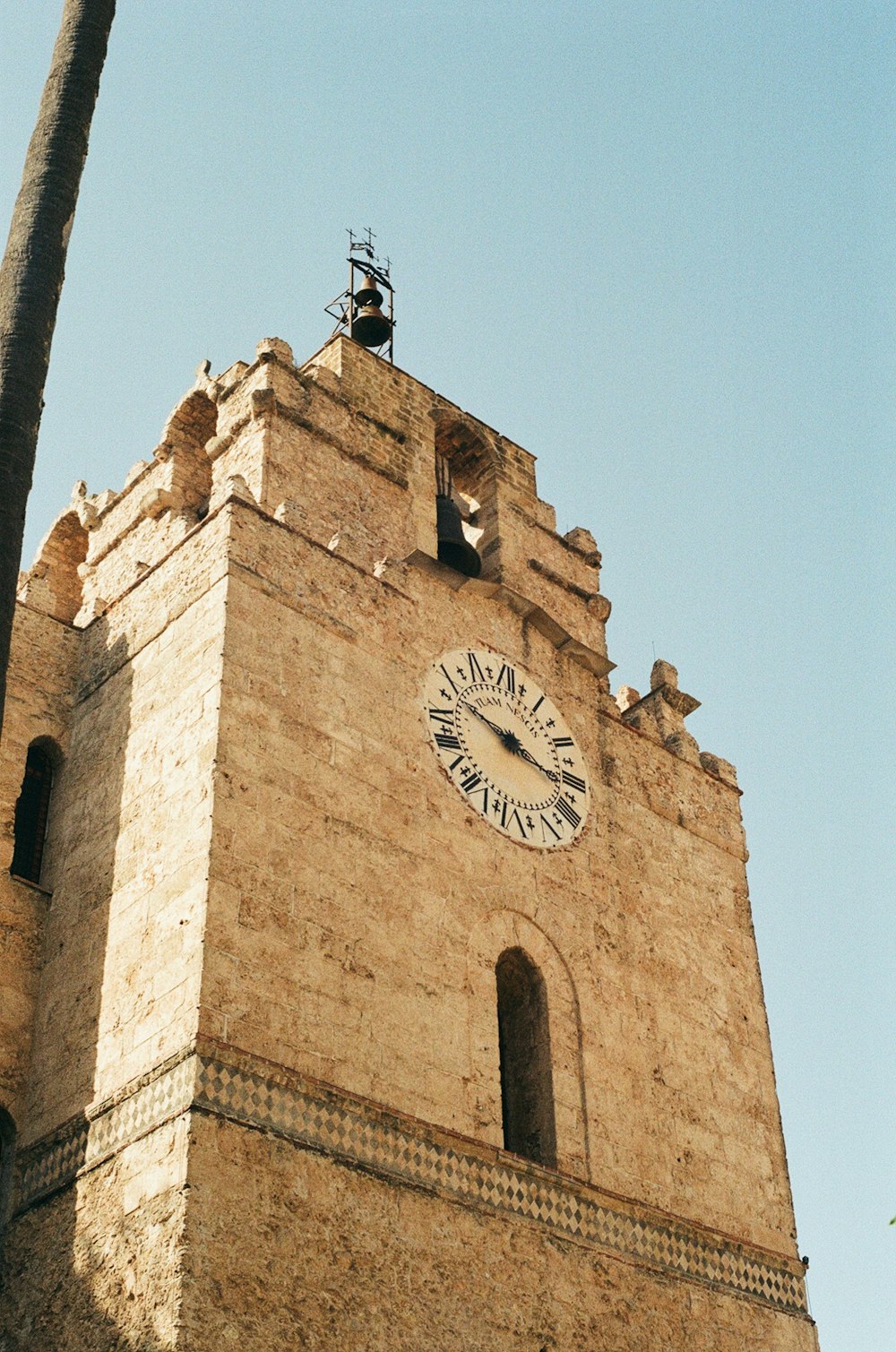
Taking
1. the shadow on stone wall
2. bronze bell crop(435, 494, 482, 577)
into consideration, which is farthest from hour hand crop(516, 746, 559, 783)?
the shadow on stone wall

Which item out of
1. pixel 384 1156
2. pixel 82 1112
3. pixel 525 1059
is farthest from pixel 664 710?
pixel 82 1112

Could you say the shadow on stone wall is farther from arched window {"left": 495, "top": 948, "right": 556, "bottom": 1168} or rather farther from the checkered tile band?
arched window {"left": 495, "top": 948, "right": 556, "bottom": 1168}

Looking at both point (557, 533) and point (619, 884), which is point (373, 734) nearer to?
point (619, 884)

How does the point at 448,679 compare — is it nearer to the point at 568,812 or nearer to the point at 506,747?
the point at 506,747

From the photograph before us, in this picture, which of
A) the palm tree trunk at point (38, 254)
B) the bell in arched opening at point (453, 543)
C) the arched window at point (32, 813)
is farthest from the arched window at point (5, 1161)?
the bell in arched opening at point (453, 543)

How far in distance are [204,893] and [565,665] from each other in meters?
6.46

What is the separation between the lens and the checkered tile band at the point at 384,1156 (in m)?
13.5

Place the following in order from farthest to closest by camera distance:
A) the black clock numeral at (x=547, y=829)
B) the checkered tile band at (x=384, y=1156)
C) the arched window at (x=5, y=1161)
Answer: the black clock numeral at (x=547, y=829) → the arched window at (x=5, y=1161) → the checkered tile band at (x=384, y=1156)

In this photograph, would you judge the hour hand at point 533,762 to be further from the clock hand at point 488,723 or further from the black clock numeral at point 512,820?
the black clock numeral at point 512,820

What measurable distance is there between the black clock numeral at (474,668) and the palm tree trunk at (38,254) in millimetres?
5894

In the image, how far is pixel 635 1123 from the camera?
1670 cm

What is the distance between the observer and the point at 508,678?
18.6 metres

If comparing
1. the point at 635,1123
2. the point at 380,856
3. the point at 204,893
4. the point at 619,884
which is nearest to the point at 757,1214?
the point at 635,1123

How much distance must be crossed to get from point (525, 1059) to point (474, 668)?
3.87m
